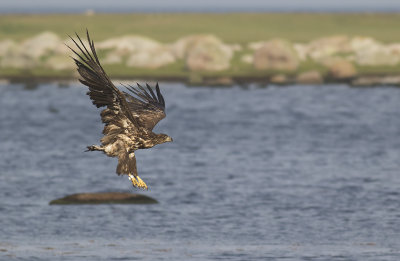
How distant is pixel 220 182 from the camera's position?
47469 mm

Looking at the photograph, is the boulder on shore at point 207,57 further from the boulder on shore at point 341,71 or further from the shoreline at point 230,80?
the boulder on shore at point 341,71

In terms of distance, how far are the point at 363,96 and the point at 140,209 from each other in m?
49.5

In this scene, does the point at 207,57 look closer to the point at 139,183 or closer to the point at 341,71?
the point at 341,71

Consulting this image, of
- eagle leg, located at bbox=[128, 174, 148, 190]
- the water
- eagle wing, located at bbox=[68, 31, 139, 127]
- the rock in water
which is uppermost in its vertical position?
eagle wing, located at bbox=[68, 31, 139, 127]

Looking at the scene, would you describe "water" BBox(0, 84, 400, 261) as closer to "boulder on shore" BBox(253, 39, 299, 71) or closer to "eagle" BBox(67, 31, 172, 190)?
"eagle" BBox(67, 31, 172, 190)

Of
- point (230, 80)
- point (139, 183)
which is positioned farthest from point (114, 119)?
point (230, 80)

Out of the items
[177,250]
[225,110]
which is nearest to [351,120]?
[225,110]

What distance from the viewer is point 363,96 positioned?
3420 inches

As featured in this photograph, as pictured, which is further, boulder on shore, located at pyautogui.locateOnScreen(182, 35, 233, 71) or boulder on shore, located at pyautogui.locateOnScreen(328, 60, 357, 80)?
boulder on shore, located at pyautogui.locateOnScreen(182, 35, 233, 71)

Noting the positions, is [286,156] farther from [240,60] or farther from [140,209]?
[240,60]

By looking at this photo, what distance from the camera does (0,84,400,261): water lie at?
3356cm

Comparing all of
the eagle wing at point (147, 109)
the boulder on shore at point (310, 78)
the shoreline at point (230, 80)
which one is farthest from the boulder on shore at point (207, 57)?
the eagle wing at point (147, 109)

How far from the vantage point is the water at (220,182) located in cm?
3356

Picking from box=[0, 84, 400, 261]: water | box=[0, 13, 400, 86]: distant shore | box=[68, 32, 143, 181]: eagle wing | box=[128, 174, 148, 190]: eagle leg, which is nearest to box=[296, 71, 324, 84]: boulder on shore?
box=[0, 13, 400, 86]: distant shore
